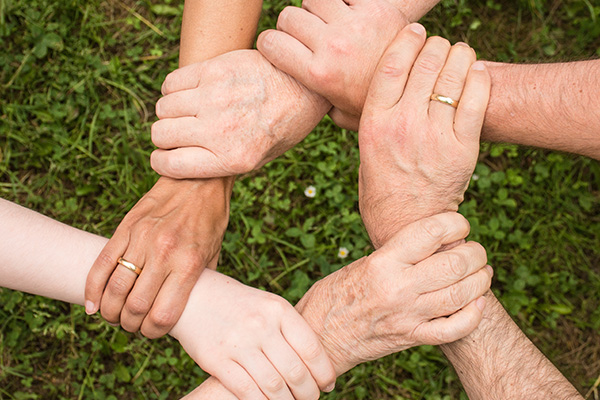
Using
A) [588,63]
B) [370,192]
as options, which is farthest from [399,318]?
[588,63]

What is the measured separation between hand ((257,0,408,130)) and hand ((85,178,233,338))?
0.78 meters

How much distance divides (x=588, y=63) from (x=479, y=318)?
1.03 m

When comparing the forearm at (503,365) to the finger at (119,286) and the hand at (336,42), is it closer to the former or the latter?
the hand at (336,42)

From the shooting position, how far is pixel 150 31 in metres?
3.55

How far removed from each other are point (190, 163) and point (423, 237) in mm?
1040

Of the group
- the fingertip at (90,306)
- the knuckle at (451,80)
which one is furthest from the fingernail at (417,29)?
the fingertip at (90,306)

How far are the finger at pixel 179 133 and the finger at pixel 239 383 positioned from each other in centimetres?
94

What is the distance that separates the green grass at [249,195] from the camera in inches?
120

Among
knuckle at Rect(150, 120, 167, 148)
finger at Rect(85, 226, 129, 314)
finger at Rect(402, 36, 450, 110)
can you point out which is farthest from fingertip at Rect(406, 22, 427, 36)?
finger at Rect(85, 226, 129, 314)

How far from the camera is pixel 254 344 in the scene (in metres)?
2.02

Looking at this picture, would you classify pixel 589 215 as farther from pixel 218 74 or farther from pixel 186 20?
pixel 186 20

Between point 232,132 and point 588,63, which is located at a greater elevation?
point 588,63

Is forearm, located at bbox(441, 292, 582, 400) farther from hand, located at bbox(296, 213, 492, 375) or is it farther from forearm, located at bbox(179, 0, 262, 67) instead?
forearm, located at bbox(179, 0, 262, 67)

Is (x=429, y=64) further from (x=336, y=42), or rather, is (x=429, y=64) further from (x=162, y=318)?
(x=162, y=318)
